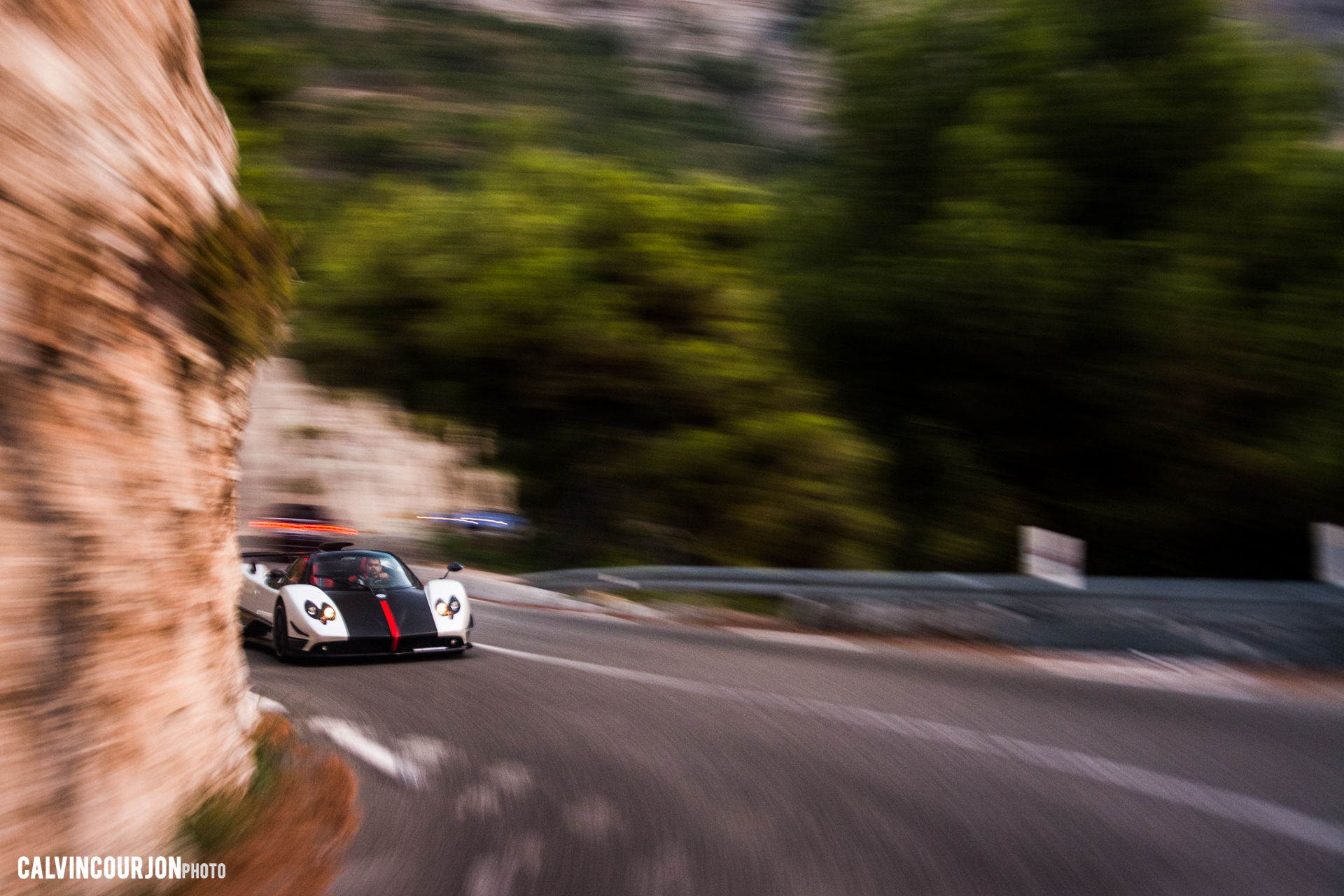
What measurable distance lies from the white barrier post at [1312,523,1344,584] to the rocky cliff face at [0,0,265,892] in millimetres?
7325

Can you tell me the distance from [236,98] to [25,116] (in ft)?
19.4

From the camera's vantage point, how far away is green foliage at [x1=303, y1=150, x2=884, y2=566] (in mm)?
19391

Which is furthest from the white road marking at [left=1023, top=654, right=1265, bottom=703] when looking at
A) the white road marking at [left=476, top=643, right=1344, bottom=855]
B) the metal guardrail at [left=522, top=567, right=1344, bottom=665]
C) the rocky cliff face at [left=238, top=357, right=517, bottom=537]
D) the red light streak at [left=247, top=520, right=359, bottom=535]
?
the rocky cliff face at [left=238, top=357, right=517, bottom=537]

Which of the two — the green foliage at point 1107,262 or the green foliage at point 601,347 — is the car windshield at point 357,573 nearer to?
the green foliage at point 1107,262

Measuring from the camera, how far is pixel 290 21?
31.9ft

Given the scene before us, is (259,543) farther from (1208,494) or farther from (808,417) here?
(1208,494)

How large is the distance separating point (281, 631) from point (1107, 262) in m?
10.6

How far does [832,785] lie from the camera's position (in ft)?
16.9

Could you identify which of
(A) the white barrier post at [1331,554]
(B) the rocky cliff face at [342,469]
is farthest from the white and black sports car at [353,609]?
(B) the rocky cliff face at [342,469]

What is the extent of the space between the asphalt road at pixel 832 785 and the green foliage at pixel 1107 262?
6.47 m

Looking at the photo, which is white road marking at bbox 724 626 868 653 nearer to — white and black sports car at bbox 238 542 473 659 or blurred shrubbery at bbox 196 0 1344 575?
white and black sports car at bbox 238 542 473 659

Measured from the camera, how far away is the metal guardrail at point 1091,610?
780 cm

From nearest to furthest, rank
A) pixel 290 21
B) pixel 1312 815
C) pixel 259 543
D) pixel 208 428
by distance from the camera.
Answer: pixel 1312 815 < pixel 208 428 < pixel 290 21 < pixel 259 543

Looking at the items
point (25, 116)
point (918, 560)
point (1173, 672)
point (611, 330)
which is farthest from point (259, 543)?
point (25, 116)
